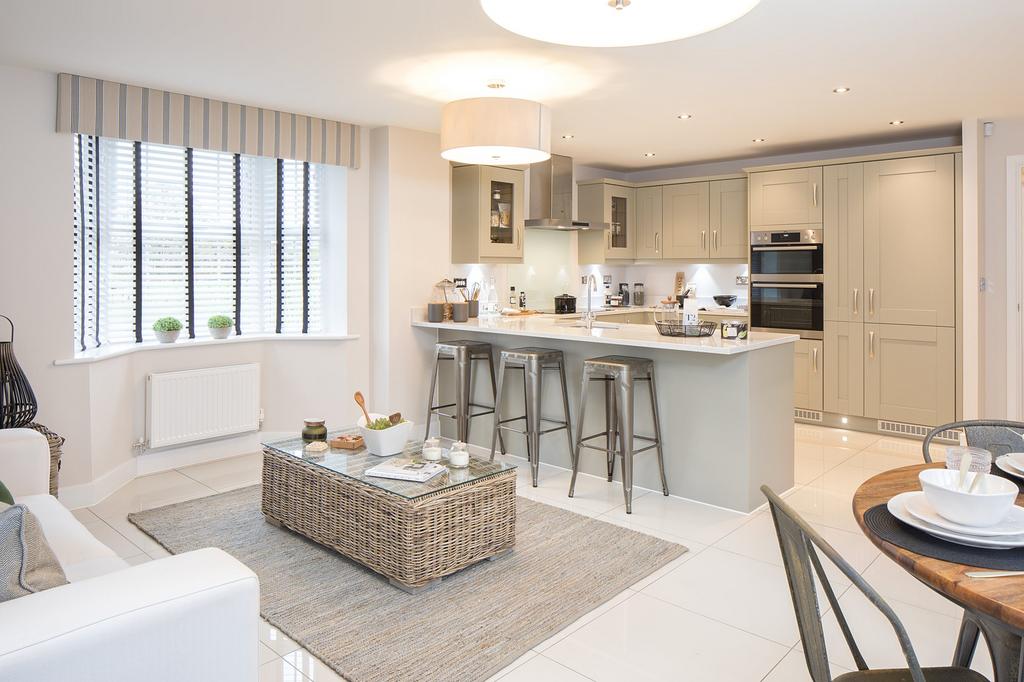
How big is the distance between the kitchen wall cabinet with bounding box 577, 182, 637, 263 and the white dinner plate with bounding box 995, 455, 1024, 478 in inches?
211

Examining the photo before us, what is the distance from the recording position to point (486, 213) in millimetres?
5789

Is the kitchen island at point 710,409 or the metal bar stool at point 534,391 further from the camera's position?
the metal bar stool at point 534,391

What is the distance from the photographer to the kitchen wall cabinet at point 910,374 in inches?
214

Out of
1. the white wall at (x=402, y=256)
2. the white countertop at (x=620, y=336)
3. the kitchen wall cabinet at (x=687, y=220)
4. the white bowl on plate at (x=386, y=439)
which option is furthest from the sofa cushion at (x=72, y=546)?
the kitchen wall cabinet at (x=687, y=220)

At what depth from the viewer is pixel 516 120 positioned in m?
3.70

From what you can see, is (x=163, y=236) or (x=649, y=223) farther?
(x=649, y=223)

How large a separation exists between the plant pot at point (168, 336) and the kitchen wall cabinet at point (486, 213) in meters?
2.28

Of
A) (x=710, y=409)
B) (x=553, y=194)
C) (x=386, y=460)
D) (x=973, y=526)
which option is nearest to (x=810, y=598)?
(x=973, y=526)

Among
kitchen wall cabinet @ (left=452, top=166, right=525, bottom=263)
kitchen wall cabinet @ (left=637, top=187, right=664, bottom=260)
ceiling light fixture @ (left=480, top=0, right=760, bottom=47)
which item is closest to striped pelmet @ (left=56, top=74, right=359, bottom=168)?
kitchen wall cabinet @ (left=452, top=166, right=525, bottom=263)

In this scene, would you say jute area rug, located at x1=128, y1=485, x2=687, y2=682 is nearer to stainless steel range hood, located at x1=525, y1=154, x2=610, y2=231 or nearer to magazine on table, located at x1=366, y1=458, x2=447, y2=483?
magazine on table, located at x1=366, y1=458, x2=447, y2=483

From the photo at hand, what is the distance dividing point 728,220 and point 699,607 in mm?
4843

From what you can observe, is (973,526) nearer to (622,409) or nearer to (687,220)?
(622,409)

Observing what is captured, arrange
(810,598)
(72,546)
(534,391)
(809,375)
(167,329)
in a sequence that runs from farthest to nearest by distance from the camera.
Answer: (809,375), (167,329), (534,391), (72,546), (810,598)

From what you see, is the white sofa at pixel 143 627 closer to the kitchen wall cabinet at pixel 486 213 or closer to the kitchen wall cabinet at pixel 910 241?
the kitchen wall cabinet at pixel 486 213
